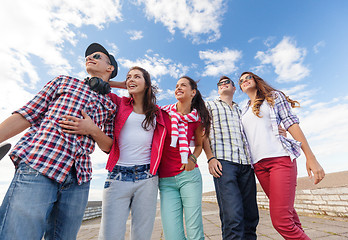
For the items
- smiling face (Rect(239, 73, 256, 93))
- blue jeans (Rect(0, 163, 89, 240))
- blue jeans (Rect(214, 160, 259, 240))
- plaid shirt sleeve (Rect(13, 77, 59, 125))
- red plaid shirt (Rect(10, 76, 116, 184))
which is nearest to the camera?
blue jeans (Rect(0, 163, 89, 240))

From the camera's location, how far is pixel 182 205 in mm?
2074

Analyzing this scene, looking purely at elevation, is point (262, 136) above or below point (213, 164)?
above

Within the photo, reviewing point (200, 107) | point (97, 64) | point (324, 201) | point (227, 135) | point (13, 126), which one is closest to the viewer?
point (13, 126)

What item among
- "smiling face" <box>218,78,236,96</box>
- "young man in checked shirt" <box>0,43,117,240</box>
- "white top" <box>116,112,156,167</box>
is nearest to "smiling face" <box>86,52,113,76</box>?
"young man in checked shirt" <box>0,43,117,240</box>

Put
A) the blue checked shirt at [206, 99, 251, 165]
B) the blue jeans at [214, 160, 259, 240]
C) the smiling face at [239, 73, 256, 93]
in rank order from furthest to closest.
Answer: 1. the smiling face at [239, 73, 256, 93]
2. the blue checked shirt at [206, 99, 251, 165]
3. the blue jeans at [214, 160, 259, 240]

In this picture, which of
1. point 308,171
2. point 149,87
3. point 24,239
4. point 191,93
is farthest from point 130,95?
point 308,171

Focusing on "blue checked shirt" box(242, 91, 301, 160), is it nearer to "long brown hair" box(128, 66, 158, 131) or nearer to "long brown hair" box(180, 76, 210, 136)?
"long brown hair" box(180, 76, 210, 136)

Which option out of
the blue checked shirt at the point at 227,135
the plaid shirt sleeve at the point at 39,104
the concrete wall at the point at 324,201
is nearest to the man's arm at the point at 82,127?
the plaid shirt sleeve at the point at 39,104

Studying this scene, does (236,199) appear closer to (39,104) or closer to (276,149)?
(276,149)

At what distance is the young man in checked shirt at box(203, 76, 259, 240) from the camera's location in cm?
208

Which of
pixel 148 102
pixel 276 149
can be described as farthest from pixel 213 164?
pixel 148 102

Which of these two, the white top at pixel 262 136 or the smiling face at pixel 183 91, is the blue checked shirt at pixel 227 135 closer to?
the white top at pixel 262 136

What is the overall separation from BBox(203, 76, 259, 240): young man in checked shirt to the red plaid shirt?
1353 millimetres

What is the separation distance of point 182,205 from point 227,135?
97 cm
